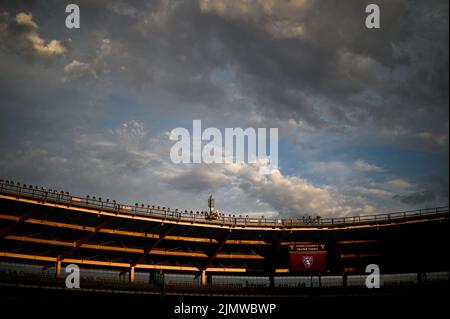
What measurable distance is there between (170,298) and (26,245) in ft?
61.4

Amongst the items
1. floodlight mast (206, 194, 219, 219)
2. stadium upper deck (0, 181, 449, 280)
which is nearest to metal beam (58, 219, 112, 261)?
stadium upper deck (0, 181, 449, 280)

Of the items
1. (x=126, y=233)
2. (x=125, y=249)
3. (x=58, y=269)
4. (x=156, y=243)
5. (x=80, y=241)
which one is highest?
(x=126, y=233)

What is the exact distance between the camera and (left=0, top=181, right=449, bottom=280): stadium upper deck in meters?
46.1

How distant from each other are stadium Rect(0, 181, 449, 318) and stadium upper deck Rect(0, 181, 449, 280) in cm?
13

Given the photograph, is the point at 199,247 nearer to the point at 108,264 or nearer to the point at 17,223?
the point at 108,264

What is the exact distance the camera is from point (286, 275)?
61.6 meters

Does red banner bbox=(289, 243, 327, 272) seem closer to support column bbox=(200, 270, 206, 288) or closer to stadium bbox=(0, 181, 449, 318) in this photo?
stadium bbox=(0, 181, 449, 318)

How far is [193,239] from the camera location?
2222 inches

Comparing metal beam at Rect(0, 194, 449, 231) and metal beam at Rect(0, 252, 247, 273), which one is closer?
metal beam at Rect(0, 194, 449, 231)

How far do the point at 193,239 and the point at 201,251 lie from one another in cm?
442

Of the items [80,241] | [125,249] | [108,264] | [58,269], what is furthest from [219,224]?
[58,269]
